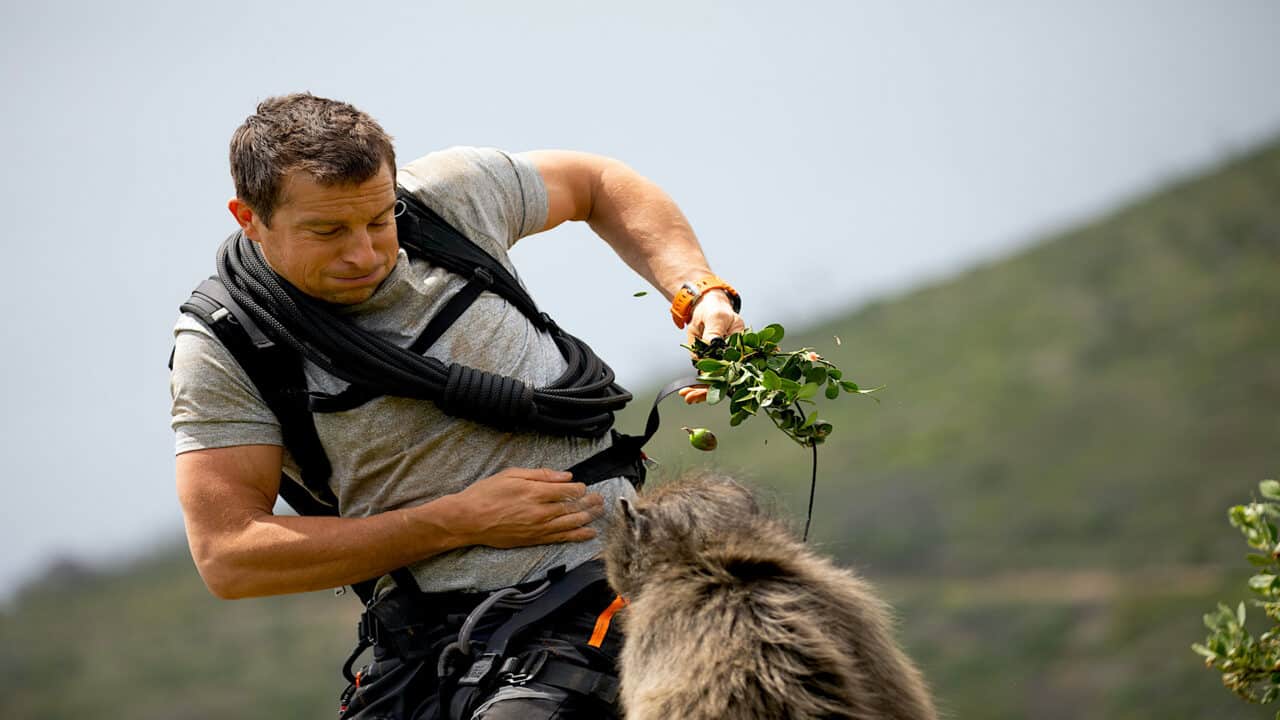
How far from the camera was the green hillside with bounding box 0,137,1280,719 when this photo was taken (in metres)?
35.3

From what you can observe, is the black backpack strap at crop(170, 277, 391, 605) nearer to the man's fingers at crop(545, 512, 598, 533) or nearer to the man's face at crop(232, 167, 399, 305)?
the man's face at crop(232, 167, 399, 305)

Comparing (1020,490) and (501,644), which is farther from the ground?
(1020,490)

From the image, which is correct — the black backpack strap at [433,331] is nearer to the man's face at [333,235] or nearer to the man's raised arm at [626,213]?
the man's face at [333,235]

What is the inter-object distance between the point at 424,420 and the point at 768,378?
94 cm

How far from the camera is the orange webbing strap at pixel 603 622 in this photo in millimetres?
3627

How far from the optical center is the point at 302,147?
3.50 metres

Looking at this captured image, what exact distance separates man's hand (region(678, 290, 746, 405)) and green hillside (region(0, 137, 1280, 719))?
2838 centimetres

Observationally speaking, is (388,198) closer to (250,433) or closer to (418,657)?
(250,433)

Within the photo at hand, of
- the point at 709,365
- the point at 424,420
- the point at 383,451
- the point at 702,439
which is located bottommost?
the point at 383,451

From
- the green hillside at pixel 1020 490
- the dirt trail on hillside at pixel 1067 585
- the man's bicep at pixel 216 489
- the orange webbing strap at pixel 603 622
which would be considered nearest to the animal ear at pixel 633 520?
the orange webbing strap at pixel 603 622

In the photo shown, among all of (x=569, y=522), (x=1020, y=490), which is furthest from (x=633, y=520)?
(x=1020, y=490)

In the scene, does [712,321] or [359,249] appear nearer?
[359,249]

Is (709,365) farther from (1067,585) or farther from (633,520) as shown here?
(1067,585)

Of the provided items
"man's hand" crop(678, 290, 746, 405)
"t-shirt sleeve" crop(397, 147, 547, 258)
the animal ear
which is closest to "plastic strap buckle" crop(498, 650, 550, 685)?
the animal ear
